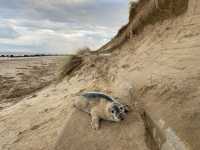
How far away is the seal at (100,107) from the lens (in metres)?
6.20

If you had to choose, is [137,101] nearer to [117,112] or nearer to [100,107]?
[117,112]

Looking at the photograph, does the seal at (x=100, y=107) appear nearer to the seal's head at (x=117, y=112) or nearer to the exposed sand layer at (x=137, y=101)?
the seal's head at (x=117, y=112)

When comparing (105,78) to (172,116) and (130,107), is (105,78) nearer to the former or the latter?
(130,107)

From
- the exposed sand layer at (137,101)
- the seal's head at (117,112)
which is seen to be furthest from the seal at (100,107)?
the exposed sand layer at (137,101)

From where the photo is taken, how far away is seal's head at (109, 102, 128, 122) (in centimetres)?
617

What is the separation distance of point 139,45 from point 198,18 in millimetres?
2468

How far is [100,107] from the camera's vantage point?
6.57 m

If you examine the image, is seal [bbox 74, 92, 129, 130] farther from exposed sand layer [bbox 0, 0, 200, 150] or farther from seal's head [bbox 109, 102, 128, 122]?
exposed sand layer [bbox 0, 0, 200, 150]

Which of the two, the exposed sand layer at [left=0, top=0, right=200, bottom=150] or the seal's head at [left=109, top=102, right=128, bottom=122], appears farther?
the seal's head at [left=109, top=102, right=128, bottom=122]

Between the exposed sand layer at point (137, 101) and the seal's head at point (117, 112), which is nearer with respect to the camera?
the exposed sand layer at point (137, 101)

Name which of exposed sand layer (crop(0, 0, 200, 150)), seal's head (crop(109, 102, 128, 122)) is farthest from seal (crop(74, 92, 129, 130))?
exposed sand layer (crop(0, 0, 200, 150))

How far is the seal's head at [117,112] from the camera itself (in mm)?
6171

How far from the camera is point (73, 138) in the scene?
245 inches

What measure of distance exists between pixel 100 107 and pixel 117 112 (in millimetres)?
498
